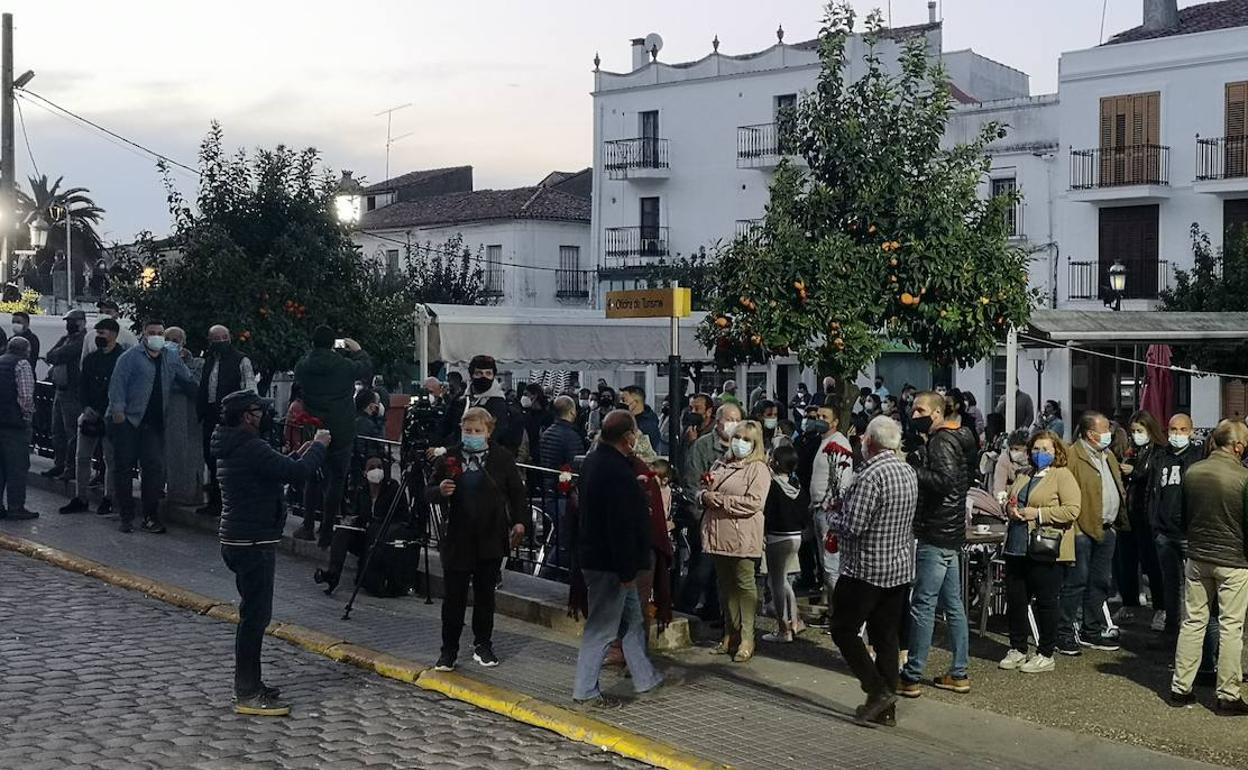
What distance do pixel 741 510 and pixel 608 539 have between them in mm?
1515

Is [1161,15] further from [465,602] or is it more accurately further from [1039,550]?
[465,602]

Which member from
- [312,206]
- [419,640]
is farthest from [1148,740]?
[312,206]

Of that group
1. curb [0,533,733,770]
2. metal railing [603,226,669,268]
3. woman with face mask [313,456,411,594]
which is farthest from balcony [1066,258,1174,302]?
curb [0,533,733,770]

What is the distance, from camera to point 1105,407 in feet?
111

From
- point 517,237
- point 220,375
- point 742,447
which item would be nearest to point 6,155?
point 220,375

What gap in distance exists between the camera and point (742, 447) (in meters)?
9.77

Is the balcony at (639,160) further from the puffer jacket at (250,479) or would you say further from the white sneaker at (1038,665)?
the puffer jacket at (250,479)

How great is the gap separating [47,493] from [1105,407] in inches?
973

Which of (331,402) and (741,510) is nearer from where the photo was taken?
(741,510)

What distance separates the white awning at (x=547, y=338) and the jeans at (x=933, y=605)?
10537 mm

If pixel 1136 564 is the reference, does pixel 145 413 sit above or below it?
above

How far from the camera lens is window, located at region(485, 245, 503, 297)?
175 feet

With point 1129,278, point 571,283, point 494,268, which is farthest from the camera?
point 494,268

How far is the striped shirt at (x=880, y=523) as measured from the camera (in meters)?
8.25
